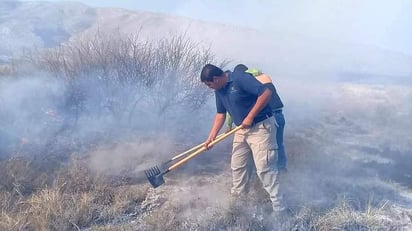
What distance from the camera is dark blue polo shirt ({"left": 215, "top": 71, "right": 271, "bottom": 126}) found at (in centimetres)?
466

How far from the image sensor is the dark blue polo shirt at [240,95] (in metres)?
4.66

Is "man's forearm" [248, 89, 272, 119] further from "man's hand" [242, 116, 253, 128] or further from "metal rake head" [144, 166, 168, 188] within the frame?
"metal rake head" [144, 166, 168, 188]

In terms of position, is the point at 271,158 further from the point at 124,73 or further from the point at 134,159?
the point at 124,73

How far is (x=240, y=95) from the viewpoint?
4750mm

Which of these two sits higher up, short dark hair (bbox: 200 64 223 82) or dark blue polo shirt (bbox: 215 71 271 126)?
short dark hair (bbox: 200 64 223 82)

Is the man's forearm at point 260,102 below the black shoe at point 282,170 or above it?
above

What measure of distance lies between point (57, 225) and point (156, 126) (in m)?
4.05

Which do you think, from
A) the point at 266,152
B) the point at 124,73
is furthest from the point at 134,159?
the point at 266,152

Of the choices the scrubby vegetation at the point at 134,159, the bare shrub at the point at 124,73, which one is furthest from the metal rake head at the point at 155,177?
the bare shrub at the point at 124,73

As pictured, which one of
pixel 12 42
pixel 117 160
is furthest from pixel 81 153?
pixel 12 42

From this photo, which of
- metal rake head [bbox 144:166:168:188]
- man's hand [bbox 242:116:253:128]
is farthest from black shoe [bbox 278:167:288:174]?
metal rake head [bbox 144:166:168:188]

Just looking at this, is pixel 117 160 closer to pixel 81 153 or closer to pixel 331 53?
pixel 81 153

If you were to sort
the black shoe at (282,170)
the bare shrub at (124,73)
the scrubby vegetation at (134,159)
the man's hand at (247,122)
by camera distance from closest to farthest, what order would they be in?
the man's hand at (247,122) → the scrubby vegetation at (134,159) → the black shoe at (282,170) → the bare shrub at (124,73)

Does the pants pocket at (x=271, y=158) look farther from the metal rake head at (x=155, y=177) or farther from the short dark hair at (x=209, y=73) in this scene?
the metal rake head at (x=155, y=177)
